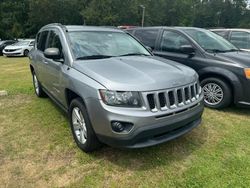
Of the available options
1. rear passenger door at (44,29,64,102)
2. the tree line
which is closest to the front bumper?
rear passenger door at (44,29,64,102)

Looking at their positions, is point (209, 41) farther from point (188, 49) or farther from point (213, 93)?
point (213, 93)

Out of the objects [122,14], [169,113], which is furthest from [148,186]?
[122,14]

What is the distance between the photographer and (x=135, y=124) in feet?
9.78

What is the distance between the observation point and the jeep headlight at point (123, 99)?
3045 mm

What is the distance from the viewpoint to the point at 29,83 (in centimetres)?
838

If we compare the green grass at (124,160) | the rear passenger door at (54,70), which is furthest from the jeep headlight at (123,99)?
the rear passenger door at (54,70)

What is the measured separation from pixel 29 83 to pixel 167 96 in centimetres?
631

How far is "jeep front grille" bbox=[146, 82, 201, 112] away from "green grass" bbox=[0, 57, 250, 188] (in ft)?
2.58

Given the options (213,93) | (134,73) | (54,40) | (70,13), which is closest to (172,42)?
(213,93)

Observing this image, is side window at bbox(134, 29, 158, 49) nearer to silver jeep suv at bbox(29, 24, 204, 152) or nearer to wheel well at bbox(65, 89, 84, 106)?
A: silver jeep suv at bbox(29, 24, 204, 152)

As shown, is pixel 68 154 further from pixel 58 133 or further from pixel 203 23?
pixel 203 23

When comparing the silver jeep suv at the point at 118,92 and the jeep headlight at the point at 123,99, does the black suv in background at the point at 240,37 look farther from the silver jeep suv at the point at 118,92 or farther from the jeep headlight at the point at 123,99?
the jeep headlight at the point at 123,99

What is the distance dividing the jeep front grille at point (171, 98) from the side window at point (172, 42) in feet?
8.51

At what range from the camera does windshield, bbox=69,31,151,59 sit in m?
4.03
